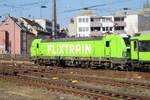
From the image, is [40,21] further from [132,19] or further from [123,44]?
[123,44]

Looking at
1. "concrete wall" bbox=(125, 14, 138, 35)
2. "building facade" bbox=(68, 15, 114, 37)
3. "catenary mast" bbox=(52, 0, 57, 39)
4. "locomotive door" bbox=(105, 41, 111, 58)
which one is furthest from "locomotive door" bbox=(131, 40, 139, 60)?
"concrete wall" bbox=(125, 14, 138, 35)

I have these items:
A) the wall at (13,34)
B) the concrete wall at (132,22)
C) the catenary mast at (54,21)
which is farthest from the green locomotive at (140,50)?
the concrete wall at (132,22)

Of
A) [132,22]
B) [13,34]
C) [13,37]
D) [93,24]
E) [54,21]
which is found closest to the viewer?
[54,21]

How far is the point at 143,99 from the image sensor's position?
16.7 m

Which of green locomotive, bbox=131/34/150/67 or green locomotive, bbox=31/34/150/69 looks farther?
green locomotive, bbox=31/34/150/69

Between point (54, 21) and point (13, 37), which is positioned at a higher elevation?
point (54, 21)

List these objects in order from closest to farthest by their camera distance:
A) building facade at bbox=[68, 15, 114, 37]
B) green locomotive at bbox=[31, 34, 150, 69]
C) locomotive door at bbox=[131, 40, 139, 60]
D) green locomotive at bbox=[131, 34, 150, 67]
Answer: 1. green locomotive at bbox=[131, 34, 150, 67]
2. locomotive door at bbox=[131, 40, 139, 60]
3. green locomotive at bbox=[31, 34, 150, 69]
4. building facade at bbox=[68, 15, 114, 37]

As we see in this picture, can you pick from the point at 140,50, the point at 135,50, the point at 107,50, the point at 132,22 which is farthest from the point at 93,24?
the point at 140,50

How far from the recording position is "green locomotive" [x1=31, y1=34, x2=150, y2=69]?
110 ft

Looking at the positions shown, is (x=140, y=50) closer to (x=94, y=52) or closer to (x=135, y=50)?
(x=135, y=50)

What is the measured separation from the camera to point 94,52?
38.4 meters

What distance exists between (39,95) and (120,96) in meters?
3.68

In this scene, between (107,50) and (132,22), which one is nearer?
(107,50)

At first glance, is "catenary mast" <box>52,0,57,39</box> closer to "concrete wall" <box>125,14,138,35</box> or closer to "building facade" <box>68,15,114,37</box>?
"building facade" <box>68,15,114,37</box>
